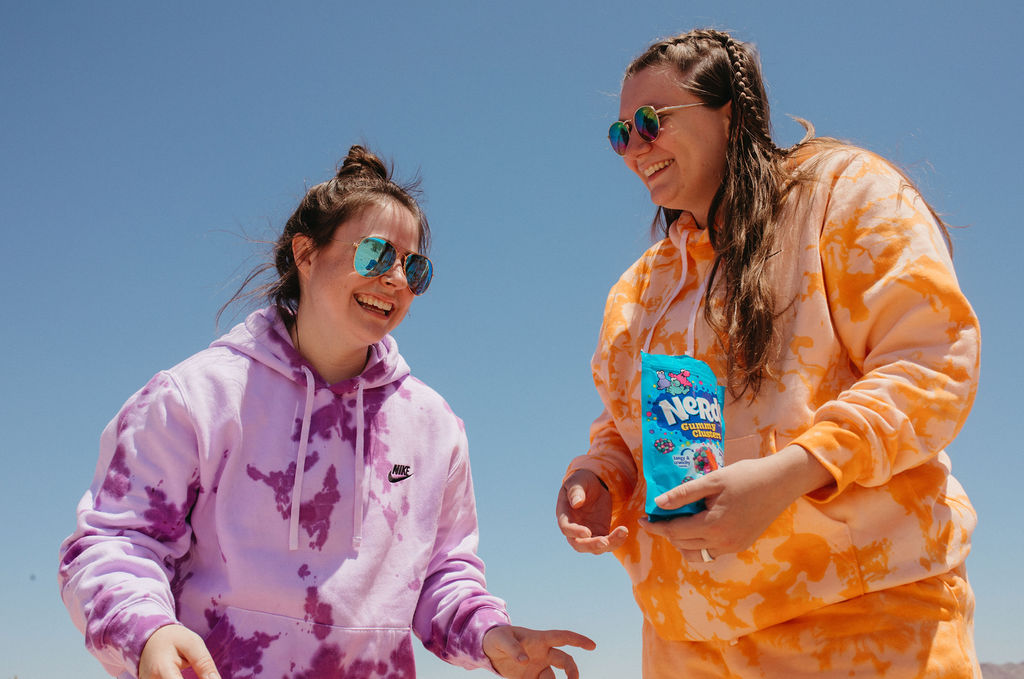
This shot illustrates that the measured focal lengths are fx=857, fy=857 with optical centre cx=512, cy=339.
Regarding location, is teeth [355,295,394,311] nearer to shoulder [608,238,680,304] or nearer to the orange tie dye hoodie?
shoulder [608,238,680,304]

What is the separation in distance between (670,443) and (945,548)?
2.81ft

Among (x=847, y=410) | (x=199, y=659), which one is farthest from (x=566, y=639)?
(x=847, y=410)

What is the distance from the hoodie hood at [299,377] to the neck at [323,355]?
0.18 ft

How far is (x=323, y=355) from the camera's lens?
3.64 meters

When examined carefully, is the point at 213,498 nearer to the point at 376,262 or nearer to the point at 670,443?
Answer: the point at 376,262

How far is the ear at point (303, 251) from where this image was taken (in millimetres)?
3785

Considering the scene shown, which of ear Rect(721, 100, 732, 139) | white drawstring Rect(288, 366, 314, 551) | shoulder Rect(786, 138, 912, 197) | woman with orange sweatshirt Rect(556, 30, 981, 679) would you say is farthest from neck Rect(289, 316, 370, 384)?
shoulder Rect(786, 138, 912, 197)

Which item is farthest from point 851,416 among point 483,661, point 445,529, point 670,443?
point 445,529

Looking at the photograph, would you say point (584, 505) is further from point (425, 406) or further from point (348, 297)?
point (348, 297)

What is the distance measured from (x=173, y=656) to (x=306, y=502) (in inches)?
32.8

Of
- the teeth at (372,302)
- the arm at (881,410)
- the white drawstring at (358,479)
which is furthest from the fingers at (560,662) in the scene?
the teeth at (372,302)

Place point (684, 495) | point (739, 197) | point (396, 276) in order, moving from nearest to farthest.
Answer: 1. point (684, 495)
2. point (739, 197)
3. point (396, 276)

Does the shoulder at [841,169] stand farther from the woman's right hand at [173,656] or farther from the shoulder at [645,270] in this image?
the woman's right hand at [173,656]

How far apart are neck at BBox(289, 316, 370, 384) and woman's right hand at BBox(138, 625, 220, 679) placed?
4.09ft
